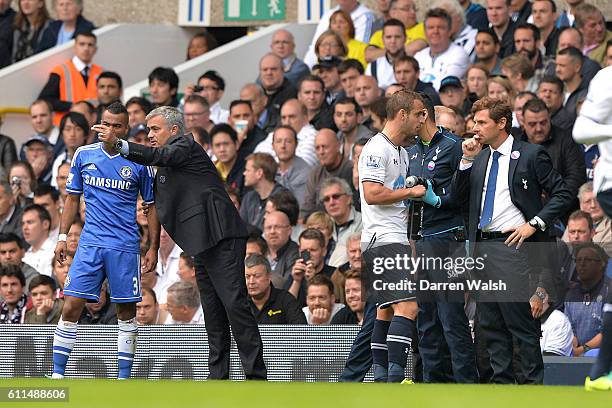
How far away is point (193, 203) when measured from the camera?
10.3 m

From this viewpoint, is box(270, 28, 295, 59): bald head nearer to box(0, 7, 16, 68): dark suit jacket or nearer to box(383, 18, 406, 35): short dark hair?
box(383, 18, 406, 35): short dark hair

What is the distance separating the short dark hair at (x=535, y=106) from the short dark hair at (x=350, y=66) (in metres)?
3.10

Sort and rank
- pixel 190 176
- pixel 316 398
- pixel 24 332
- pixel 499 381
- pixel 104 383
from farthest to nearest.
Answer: pixel 24 332 → pixel 190 176 → pixel 499 381 → pixel 104 383 → pixel 316 398

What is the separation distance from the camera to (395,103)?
9.71 metres

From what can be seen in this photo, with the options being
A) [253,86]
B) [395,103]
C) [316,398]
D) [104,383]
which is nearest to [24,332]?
[104,383]

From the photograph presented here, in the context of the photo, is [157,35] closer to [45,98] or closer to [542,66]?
[45,98]

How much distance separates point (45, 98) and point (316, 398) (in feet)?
35.0

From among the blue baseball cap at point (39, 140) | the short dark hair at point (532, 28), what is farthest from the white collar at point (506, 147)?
the blue baseball cap at point (39, 140)

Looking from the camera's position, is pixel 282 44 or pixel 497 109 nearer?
pixel 497 109

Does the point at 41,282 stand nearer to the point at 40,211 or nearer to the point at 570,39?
the point at 40,211

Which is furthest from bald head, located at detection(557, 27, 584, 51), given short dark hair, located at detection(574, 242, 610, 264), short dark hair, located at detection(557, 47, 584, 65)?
short dark hair, located at detection(574, 242, 610, 264)

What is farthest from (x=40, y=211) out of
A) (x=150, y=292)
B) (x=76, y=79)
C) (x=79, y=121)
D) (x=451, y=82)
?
(x=451, y=82)

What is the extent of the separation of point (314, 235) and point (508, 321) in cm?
299

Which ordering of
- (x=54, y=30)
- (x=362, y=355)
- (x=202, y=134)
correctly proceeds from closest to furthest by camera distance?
(x=362, y=355)
(x=202, y=134)
(x=54, y=30)
